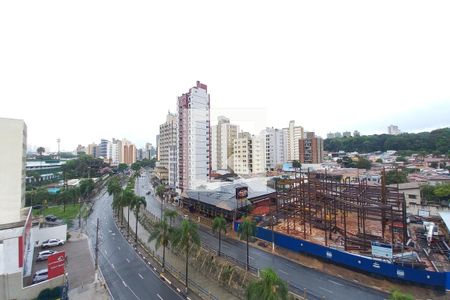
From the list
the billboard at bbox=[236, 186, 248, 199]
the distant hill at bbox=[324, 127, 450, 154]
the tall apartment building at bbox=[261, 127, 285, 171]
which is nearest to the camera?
the billboard at bbox=[236, 186, 248, 199]

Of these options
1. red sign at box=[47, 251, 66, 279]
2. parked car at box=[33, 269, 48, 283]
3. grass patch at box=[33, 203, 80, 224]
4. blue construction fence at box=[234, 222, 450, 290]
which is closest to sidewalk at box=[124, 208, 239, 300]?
Answer: red sign at box=[47, 251, 66, 279]

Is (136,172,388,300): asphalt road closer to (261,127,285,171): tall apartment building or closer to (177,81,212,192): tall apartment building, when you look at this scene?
(177,81,212,192): tall apartment building

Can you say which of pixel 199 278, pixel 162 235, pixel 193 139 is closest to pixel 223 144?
pixel 193 139

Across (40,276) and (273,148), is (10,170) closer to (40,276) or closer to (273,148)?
(40,276)

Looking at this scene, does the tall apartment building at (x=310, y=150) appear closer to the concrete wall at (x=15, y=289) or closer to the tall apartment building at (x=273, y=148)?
the tall apartment building at (x=273, y=148)

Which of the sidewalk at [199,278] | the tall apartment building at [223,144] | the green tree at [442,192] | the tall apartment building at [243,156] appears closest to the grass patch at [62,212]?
the sidewalk at [199,278]

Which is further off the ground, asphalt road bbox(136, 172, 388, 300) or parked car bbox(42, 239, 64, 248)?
parked car bbox(42, 239, 64, 248)

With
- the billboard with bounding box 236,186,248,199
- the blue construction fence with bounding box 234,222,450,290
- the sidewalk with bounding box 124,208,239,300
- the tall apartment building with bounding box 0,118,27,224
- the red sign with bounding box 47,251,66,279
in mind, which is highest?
the tall apartment building with bounding box 0,118,27,224

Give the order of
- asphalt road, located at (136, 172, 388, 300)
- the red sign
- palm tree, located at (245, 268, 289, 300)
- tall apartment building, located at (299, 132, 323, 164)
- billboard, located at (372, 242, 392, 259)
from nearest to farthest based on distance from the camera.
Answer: palm tree, located at (245, 268, 289, 300), asphalt road, located at (136, 172, 388, 300), the red sign, billboard, located at (372, 242, 392, 259), tall apartment building, located at (299, 132, 323, 164)

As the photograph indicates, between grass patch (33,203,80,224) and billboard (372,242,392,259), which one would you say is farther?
grass patch (33,203,80,224)
